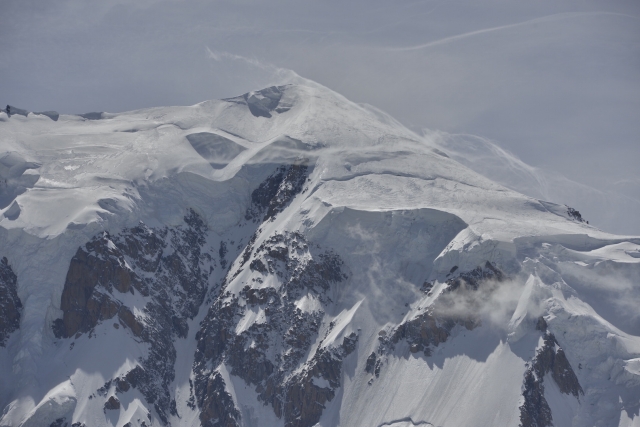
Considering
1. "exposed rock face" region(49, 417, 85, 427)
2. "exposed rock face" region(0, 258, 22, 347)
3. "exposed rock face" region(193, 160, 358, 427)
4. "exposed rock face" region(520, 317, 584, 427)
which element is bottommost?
"exposed rock face" region(49, 417, 85, 427)

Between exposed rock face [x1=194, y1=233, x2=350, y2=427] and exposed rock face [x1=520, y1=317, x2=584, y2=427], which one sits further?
exposed rock face [x1=194, y1=233, x2=350, y2=427]

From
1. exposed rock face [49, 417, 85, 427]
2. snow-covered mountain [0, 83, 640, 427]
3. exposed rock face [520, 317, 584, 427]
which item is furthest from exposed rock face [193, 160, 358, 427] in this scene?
exposed rock face [520, 317, 584, 427]

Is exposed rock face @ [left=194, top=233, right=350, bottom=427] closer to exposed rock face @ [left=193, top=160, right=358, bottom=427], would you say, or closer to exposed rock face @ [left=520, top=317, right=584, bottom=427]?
exposed rock face @ [left=193, top=160, right=358, bottom=427]

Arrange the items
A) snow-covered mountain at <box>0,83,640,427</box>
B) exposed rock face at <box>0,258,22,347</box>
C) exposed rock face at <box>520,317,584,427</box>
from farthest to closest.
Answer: exposed rock face at <box>0,258,22,347</box> → snow-covered mountain at <box>0,83,640,427</box> → exposed rock face at <box>520,317,584,427</box>

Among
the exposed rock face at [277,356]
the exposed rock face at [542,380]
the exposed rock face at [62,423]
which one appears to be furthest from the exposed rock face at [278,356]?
the exposed rock face at [542,380]

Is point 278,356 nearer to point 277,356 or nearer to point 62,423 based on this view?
point 277,356

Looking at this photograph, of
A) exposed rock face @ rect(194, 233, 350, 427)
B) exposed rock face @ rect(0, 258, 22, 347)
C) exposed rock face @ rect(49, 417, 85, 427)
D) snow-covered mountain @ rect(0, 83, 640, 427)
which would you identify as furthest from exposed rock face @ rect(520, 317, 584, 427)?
exposed rock face @ rect(0, 258, 22, 347)

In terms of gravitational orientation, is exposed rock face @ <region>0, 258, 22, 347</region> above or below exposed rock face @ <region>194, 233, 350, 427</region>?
below

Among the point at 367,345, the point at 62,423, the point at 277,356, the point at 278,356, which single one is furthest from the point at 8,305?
the point at 367,345

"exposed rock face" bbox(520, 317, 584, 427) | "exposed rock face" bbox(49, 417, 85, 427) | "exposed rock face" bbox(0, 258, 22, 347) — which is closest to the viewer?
"exposed rock face" bbox(520, 317, 584, 427)

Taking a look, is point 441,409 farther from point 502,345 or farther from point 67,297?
point 67,297
